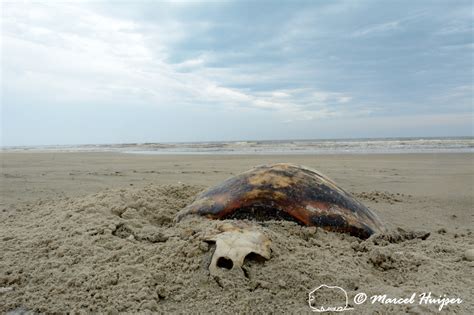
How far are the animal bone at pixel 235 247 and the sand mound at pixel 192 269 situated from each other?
0.05m

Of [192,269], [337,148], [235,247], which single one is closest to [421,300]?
[235,247]

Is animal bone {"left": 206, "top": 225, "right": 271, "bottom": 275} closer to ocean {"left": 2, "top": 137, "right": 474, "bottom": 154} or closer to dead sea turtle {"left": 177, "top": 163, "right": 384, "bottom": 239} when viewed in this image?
dead sea turtle {"left": 177, "top": 163, "right": 384, "bottom": 239}

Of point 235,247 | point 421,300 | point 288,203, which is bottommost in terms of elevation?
point 421,300

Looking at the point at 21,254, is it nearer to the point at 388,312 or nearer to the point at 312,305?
the point at 312,305

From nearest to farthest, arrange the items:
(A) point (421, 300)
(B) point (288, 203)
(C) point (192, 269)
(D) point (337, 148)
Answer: (A) point (421, 300) → (C) point (192, 269) → (B) point (288, 203) → (D) point (337, 148)

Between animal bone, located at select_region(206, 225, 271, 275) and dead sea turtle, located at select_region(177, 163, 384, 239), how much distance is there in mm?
527

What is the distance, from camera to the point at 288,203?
252cm

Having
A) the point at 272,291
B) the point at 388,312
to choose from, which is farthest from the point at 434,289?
the point at 272,291

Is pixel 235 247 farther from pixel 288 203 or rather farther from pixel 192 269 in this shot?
pixel 288 203

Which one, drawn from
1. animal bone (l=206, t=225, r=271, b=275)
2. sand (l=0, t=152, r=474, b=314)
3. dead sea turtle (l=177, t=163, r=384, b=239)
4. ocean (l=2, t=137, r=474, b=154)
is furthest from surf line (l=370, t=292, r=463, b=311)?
ocean (l=2, t=137, r=474, b=154)

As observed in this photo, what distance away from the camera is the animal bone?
5.88 ft

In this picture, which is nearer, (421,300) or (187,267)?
(421,300)

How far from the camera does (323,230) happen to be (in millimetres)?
2396

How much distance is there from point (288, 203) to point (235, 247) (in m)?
0.78
